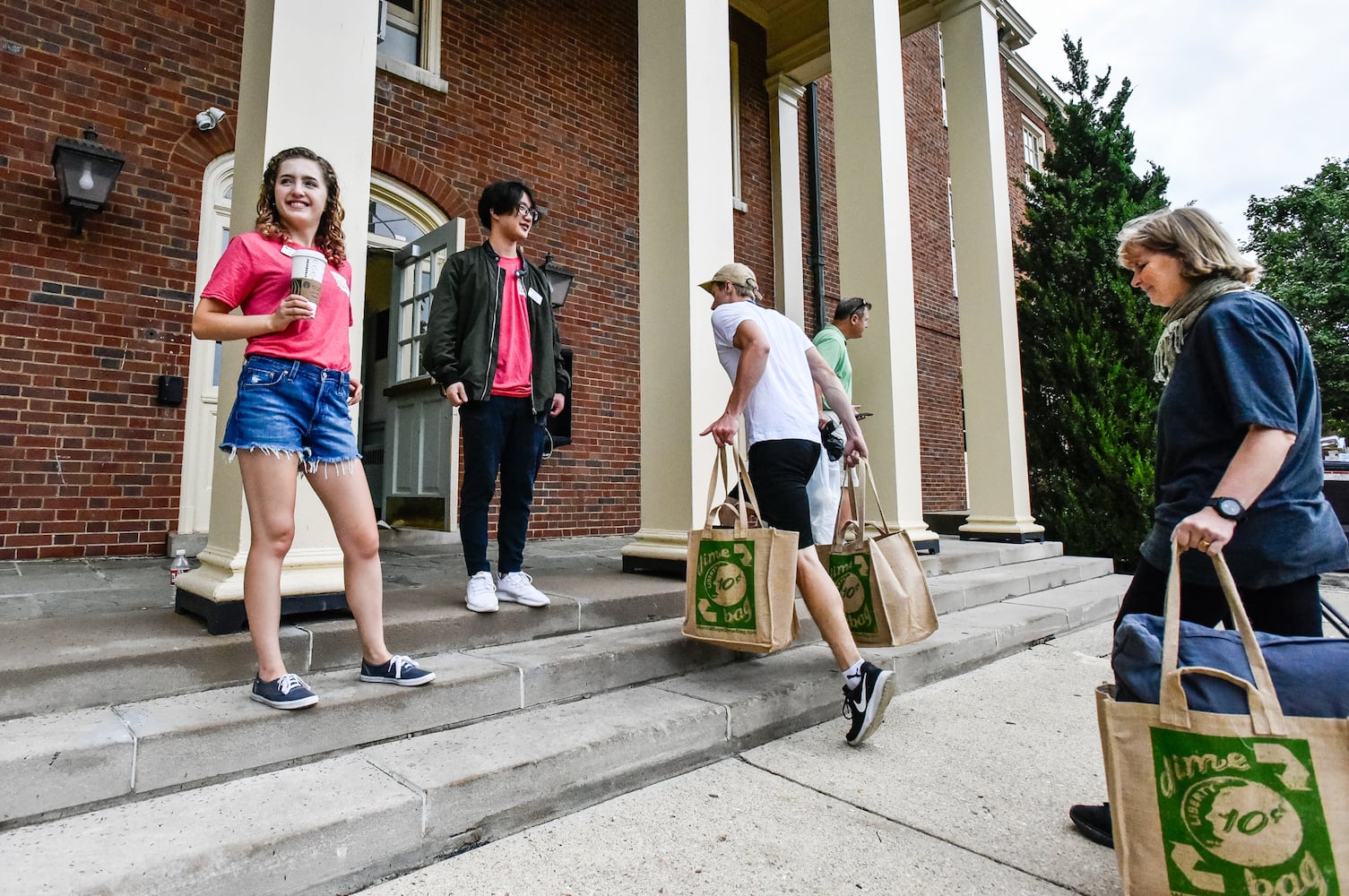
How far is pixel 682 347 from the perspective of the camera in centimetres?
393

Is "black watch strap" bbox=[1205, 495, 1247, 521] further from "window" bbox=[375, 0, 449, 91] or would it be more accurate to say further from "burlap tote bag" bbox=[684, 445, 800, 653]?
"window" bbox=[375, 0, 449, 91]

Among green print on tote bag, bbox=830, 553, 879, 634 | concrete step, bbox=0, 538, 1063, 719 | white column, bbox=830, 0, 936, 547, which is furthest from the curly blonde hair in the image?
white column, bbox=830, 0, 936, 547

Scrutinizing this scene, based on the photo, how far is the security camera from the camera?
5031 mm

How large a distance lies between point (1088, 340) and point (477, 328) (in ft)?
21.9

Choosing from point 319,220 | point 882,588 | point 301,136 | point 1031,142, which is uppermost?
point 1031,142

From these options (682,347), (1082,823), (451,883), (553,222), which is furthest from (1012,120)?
(451,883)

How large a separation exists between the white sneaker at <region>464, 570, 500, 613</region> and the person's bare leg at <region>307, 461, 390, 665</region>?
0.56 m

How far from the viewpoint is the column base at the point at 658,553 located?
12.4 ft

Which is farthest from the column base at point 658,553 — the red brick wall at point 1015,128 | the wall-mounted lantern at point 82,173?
the red brick wall at point 1015,128

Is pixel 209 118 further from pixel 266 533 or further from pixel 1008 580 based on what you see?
pixel 1008 580

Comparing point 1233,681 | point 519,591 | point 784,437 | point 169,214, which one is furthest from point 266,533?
point 169,214

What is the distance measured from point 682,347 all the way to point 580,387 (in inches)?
129

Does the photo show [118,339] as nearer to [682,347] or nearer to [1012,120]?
[682,347]

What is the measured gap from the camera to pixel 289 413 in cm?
205
